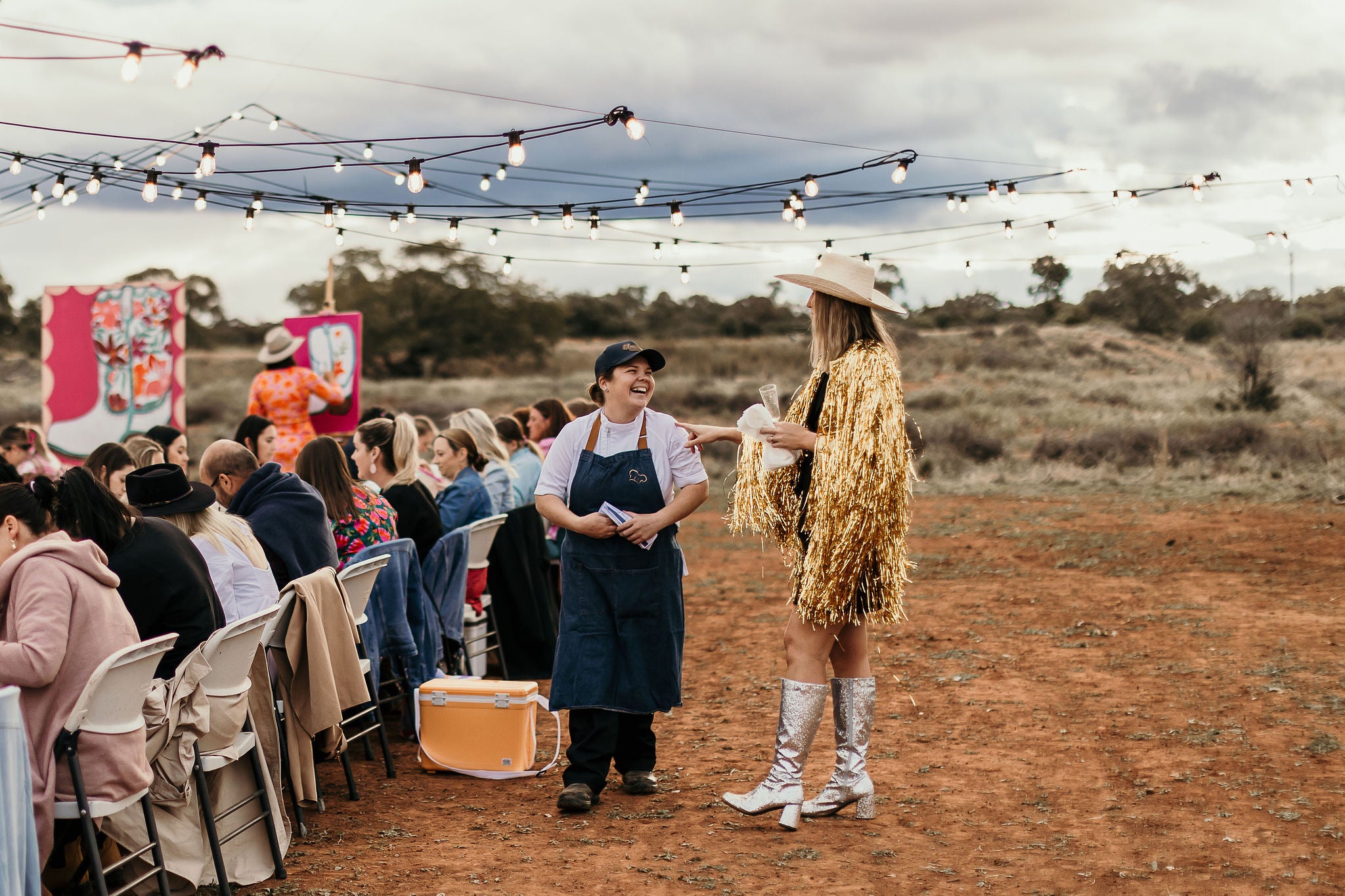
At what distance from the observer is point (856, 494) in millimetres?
4262

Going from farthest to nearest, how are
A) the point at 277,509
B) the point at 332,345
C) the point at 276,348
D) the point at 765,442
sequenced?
1. the point at 332,345
2. the point at 276,348
3. the point at 277,509
4. the point at 765,442

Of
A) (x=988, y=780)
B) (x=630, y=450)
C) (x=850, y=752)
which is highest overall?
(x=630, y=450)

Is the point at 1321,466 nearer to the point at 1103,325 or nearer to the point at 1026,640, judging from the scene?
the point at 1026,640

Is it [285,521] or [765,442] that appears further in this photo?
[285,521]

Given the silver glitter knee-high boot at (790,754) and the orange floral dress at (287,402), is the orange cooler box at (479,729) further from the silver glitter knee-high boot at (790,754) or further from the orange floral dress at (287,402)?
the orange floral dress at (287,402)

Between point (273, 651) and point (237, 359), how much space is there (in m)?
51.5

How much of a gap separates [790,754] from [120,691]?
2.27 m

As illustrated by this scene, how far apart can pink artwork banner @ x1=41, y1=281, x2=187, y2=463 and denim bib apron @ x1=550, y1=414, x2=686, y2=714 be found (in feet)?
20.9

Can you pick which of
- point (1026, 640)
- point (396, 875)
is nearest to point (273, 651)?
point (396, 875)

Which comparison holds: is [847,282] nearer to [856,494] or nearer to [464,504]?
[856,494]

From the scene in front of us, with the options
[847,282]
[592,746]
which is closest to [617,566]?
[592,746]

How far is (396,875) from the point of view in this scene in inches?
160

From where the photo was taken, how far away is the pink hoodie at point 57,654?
3.25 metres

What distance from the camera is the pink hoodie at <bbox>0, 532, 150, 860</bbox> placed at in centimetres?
325
